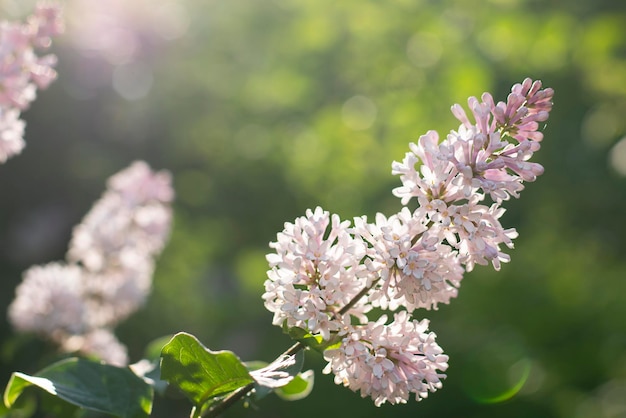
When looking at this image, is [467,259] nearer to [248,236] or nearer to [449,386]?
[449,386]

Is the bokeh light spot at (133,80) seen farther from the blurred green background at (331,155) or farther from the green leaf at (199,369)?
the green leaf at (199,369)

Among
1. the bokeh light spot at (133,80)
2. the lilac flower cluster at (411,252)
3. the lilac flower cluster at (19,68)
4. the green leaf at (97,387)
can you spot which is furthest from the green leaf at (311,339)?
the bokeh light spot at (133,80)

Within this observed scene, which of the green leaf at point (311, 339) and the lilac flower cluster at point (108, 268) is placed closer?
the green leaf at point (311, 339)

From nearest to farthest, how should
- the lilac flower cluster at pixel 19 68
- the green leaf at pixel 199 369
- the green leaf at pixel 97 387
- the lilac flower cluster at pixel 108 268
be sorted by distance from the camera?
the green leaf at pixel 199 369 < the green leaf at pixel 97 387 < the lilac flower cluster at pixel 19 68 < the lilac flower cluster at pixel 108 268

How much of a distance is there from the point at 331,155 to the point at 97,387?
171cm

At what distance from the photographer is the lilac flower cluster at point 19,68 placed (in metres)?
0.95

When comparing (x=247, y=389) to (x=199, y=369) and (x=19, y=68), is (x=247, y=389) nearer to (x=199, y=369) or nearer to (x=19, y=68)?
(x=199, y=369)

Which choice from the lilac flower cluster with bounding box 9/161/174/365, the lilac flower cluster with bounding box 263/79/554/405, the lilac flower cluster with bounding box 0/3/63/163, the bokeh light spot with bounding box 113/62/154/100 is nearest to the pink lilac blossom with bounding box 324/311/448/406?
the lilac flower cluster with bounding box 263/79/554/405

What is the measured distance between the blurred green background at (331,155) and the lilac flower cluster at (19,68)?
123cm

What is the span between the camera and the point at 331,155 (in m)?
2.44

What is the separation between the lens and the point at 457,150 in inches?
27.1

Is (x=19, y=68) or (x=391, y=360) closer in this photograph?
(x=391, y=360)

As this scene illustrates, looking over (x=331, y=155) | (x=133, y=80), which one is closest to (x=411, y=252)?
(x=331, y=155)

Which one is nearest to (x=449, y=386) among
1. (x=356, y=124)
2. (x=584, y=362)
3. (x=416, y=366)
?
(x=584, y=362)
